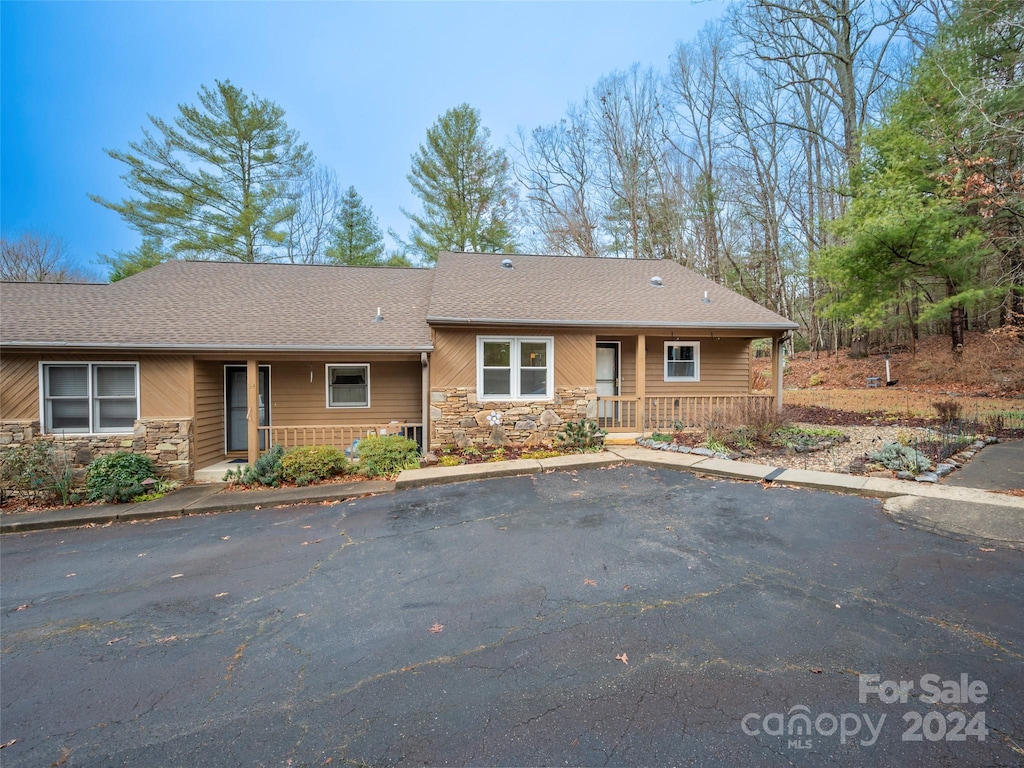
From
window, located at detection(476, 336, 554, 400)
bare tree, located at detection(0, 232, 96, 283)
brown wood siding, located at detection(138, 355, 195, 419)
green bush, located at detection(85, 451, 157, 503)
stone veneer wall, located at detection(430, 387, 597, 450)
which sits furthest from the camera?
bare tree, located at detection(0, 232, 96, 283)

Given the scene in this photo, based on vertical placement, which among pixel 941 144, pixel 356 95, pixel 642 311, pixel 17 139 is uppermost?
pixel 356 95

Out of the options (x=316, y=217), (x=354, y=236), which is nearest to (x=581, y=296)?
(x=354, y=236)

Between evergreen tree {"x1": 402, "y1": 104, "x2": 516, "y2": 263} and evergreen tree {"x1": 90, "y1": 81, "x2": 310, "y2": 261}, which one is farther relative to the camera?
evergreen tree {"x1": 402, "y1": 104, "x2": 516, "y2": 263}

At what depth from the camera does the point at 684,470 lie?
6887mm

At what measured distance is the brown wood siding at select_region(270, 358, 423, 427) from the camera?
9945mm

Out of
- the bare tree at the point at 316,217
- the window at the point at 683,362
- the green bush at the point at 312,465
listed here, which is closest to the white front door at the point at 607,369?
the window at the point at 683,362

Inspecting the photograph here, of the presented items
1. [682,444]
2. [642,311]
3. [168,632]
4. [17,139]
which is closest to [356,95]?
[17,139]

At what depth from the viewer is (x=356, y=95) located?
110 feet

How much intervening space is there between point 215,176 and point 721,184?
925 inches

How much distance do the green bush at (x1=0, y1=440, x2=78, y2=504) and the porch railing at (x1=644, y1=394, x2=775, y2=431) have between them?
11038 mm

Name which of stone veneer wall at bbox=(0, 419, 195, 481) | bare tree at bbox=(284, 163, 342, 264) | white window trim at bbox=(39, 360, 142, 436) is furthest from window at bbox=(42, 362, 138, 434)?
bare tree at bbox=(284, 163, 342, 264)

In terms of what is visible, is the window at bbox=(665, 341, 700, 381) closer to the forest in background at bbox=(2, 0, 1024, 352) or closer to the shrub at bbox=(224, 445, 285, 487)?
the forest in background at bbox=(2, 0, 1024, 352)

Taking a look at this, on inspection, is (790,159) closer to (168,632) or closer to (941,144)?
(941,144)

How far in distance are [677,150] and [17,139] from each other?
41.6 meters
